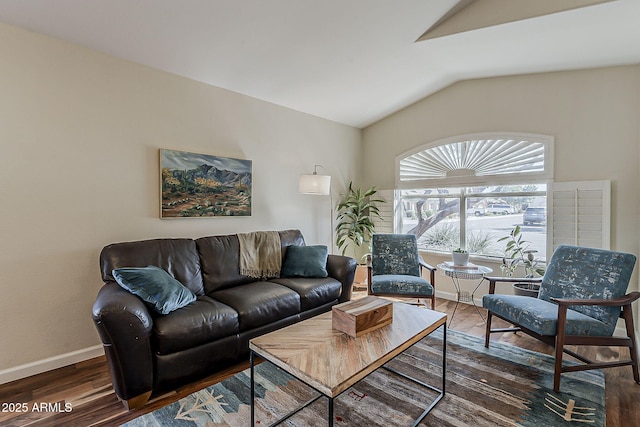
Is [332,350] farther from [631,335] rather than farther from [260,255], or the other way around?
[631,335]

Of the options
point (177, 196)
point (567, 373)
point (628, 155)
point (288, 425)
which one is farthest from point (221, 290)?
point (628, 155)

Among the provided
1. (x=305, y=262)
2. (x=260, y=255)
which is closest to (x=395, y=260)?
(x=305, y=262)

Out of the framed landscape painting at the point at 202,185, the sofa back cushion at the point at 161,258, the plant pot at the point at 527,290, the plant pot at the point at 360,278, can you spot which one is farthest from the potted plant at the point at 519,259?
the sofa back cushion at the point at 161,258

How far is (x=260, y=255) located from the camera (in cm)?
329

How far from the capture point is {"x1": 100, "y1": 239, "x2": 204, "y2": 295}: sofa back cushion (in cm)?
241

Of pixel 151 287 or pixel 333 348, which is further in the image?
pixel 151 287

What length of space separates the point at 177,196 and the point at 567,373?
3607 millimetres

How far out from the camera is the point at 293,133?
417 cm

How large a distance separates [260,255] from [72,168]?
1.76 m

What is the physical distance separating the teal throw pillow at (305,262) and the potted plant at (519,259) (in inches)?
82.4

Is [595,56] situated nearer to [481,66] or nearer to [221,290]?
[481,66]

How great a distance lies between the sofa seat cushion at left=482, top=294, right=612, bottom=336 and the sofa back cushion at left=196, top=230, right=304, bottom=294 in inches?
89.5

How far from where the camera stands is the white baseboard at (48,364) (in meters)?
2.24

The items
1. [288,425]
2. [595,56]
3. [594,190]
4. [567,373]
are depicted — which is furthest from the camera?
[594,190]
